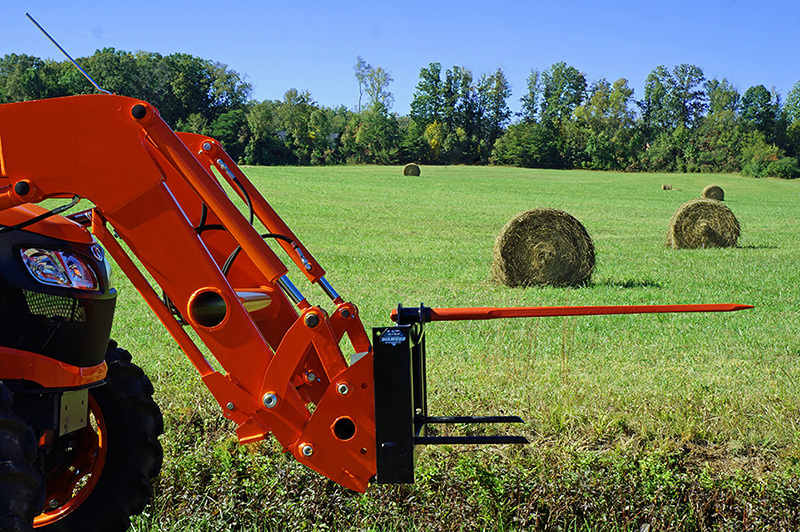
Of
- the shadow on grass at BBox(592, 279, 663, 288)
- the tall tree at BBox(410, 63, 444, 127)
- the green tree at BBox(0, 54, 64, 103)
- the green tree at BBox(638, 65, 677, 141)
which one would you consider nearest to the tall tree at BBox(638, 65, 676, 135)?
the green tree at BBox(638, 65, 677, 141)

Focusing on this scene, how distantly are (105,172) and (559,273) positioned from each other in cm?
1043

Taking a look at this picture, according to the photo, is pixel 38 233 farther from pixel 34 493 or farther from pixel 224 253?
pixel 224 253

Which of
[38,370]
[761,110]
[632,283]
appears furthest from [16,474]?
[761,110]

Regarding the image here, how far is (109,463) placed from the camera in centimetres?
328

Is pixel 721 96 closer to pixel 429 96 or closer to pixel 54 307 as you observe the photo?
pixel 429 96

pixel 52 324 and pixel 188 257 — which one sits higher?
pixel 188 257

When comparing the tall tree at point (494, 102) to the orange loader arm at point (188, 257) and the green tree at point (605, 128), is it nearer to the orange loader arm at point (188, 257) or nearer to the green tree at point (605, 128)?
the green tree at point (605, 128)

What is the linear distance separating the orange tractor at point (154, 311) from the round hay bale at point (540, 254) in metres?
9.46

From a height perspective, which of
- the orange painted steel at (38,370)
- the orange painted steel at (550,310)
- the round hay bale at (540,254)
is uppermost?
the orange painted steel at (550,310)

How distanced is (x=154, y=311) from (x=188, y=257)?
0.80 feet

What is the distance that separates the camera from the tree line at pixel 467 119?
59125 mm

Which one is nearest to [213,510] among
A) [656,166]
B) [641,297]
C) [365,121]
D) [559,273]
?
[641,297]

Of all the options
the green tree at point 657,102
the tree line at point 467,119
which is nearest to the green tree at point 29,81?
the tree line at point 467,119

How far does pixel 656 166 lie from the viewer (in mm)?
72688
